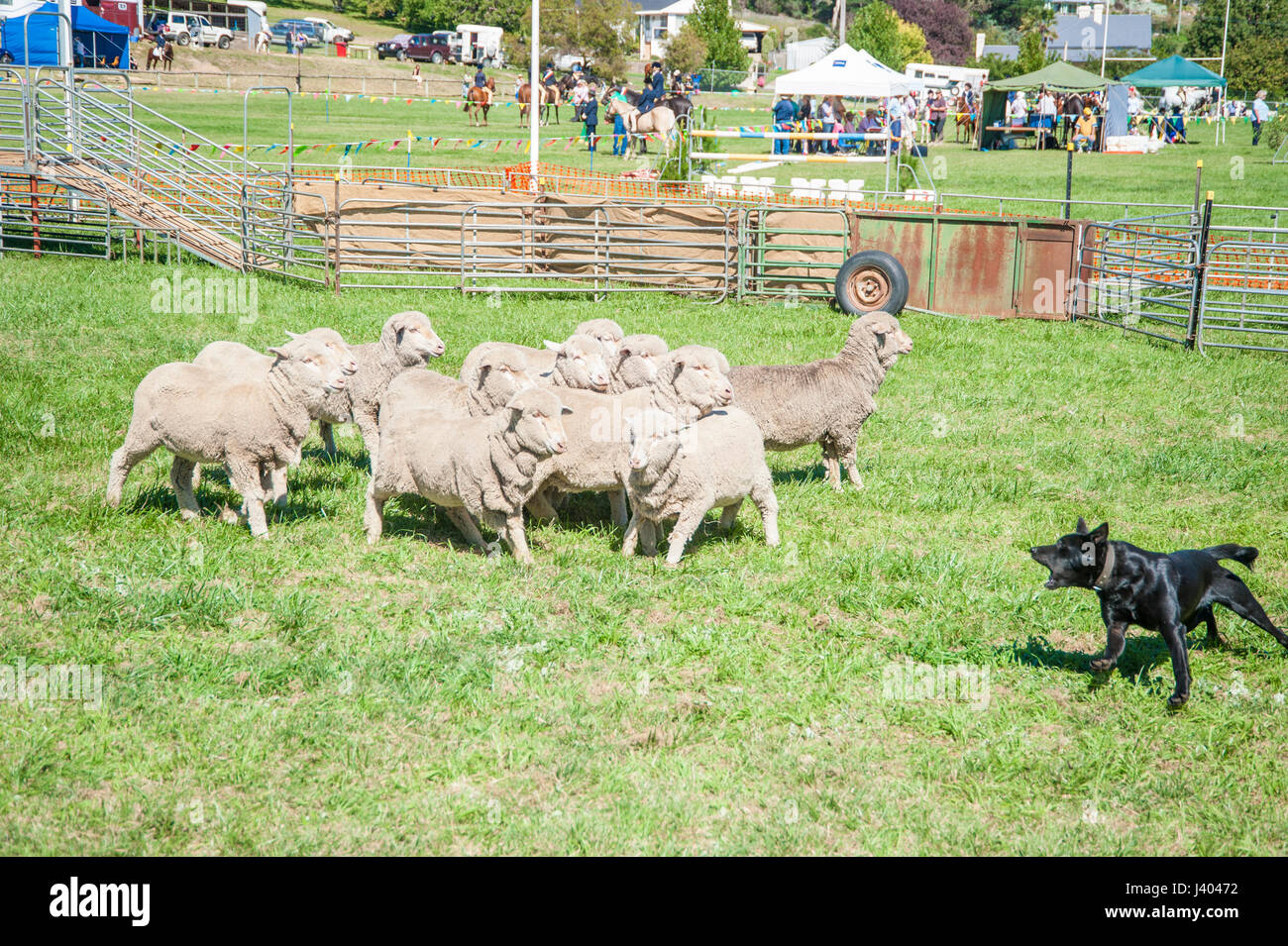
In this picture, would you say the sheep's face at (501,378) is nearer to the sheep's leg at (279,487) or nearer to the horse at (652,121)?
the sheep's leg at (279,487)

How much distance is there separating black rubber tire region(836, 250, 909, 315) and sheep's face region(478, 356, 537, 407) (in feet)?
28.4

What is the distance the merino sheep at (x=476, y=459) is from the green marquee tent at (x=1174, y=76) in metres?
46.6

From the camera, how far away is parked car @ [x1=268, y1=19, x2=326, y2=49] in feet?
206

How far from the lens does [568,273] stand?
18.1 metres

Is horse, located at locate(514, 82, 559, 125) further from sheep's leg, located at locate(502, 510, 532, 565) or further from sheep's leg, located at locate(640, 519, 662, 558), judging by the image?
sheep's leg, located at locate(502, 510, 532, 565)

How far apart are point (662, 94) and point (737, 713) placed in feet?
97.0

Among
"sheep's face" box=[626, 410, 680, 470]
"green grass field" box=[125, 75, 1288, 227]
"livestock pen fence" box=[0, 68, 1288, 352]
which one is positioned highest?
"green grass field" box=[125, 75, 1288, 227]

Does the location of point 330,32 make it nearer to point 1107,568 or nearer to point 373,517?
point 373,517

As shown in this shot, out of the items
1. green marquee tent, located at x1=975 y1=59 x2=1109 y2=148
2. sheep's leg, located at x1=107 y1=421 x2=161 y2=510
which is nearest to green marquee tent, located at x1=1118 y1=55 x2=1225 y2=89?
green marquee tent, located at x1=975 y1=59 x2=1109 y2=148

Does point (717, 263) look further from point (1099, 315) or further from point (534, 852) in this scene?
point (534, 852)

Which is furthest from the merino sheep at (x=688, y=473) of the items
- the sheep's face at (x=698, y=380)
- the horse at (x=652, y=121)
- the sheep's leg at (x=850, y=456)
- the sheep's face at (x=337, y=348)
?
the horse at (x=652, y=121)

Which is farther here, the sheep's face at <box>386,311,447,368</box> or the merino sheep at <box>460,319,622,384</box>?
the sheep's face at <box>386,311,447,368</box>

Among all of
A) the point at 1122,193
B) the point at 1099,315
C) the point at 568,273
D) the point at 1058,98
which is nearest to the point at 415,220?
the point at 568,273

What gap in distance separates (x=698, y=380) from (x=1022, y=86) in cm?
3775
